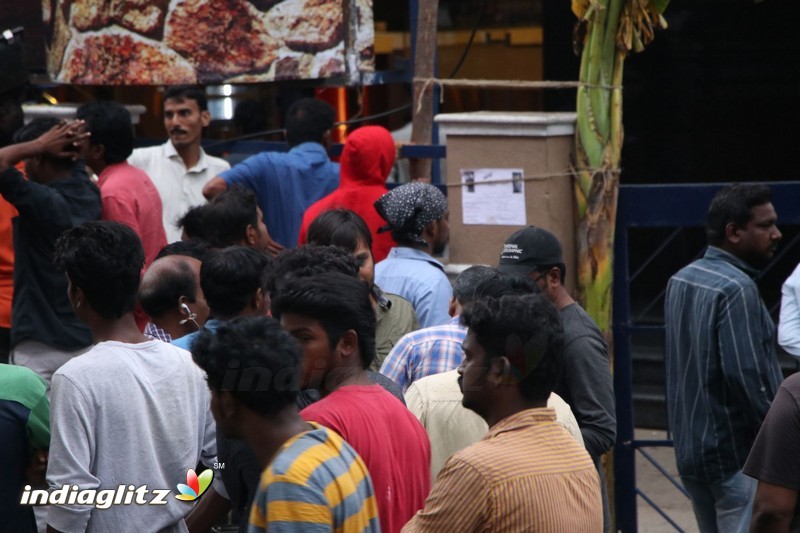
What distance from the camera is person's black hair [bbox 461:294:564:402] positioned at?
2.63 metres

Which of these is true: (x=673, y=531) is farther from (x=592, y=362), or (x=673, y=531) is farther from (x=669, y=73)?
(x=669, y=73)

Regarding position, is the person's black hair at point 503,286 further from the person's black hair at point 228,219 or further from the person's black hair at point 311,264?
the person's black hair at point 228,219

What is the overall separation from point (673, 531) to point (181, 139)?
11.8 ft

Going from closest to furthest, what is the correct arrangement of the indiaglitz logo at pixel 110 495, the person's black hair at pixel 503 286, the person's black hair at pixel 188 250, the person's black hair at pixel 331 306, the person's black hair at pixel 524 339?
the person's black hair at pixel 524 339
the person's black hair at pixel 331 306
the indiaglitz logo at pixel 110 495
the person's black hair at pixel 503 286
the person's black hair at pixel 188 250

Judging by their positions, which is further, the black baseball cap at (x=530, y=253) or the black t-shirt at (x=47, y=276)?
the black t-shirt at (x=47, y=276)

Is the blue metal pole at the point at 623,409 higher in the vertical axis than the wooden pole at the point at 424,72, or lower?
lower

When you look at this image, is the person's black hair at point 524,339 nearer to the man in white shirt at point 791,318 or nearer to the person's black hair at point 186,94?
the man in white shirt at point 791,318

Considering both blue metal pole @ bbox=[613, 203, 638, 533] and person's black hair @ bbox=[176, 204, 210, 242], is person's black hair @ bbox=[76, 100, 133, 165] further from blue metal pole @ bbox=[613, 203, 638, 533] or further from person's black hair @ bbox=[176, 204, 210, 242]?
blue metal pole @ bbox=[613, 203, 638, 533]

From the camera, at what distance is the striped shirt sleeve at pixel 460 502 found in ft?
7.94

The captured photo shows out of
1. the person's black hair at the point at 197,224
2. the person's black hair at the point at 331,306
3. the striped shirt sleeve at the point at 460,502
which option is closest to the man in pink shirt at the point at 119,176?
the person's black hair at the point at 197,224

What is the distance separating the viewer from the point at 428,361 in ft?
12.2

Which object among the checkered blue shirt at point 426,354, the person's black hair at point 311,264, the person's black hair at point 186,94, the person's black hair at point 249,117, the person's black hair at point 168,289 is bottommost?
the checkered blue shirt at point 426,354

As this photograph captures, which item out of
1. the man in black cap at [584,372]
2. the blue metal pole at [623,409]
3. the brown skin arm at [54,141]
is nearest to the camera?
the man in black cap at [584,372]

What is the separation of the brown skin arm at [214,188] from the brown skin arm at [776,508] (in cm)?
365
